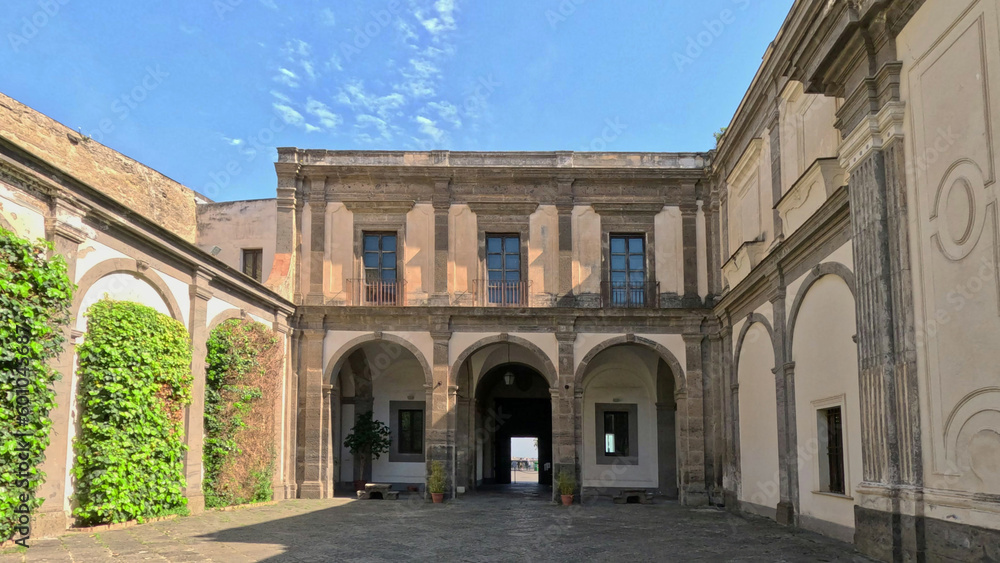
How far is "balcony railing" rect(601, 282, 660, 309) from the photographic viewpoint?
722 inches

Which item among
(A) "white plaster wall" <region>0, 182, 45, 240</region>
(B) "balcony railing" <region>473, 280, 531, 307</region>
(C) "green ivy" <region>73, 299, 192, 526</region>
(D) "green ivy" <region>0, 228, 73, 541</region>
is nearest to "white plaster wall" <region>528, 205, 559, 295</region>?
(B) "balcony railing" <region>473, 280, 531, 307</region>

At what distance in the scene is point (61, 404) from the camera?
9.91m

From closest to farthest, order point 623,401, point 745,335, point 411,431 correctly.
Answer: point 745,335, point 411,431, point 623,401

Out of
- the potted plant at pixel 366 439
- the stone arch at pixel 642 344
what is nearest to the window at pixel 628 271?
the stone arch at pixel 642 344

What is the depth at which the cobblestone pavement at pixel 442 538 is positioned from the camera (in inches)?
359

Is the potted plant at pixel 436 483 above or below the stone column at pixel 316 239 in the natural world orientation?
below

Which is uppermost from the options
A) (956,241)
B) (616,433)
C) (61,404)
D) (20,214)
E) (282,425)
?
(20,214)

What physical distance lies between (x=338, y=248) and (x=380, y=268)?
105 centimetres

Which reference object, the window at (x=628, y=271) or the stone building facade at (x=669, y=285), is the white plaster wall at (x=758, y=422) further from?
the window at (x=628, y=271)

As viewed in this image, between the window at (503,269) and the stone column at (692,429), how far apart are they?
3950 mm

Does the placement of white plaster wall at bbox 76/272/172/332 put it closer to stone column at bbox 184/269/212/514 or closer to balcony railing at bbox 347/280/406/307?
stone column at bbox 184/269/212/514

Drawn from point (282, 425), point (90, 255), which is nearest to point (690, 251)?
point (282, 425)

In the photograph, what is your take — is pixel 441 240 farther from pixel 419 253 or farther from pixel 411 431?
pixel 411 431

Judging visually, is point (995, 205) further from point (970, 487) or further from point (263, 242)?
point (263, 242)
